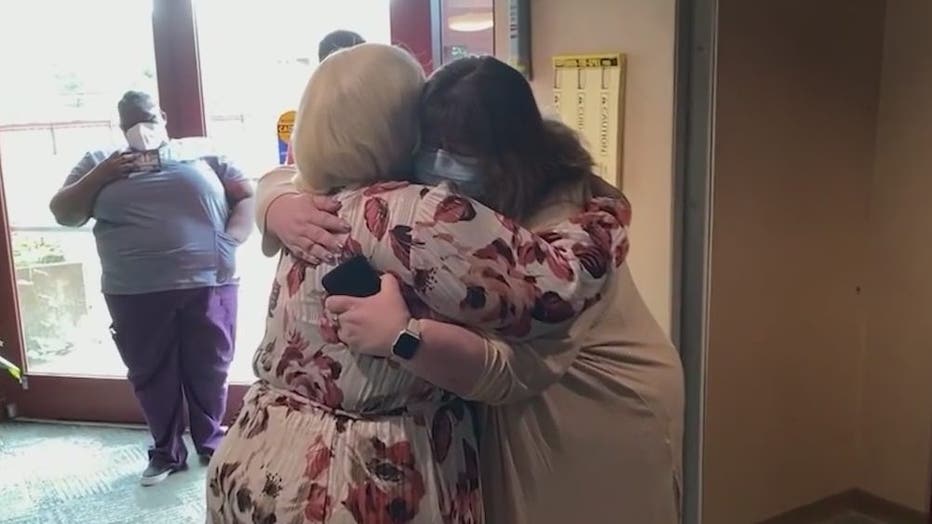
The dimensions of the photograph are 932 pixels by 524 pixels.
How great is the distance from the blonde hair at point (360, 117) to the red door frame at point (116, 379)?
1.81 metres

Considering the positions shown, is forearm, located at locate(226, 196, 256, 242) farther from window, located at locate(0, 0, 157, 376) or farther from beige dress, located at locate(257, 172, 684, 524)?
beige dress, located at locate(257, 172, 684, 524)

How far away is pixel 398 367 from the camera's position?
116cm

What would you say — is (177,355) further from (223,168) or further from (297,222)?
(297,222)

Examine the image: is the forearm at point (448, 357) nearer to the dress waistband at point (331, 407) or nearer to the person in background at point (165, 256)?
the dress waistband at point (331, 407)

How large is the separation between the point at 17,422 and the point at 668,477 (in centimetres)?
330

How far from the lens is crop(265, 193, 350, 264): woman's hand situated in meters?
1.18

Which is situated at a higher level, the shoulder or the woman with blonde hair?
the shoulder

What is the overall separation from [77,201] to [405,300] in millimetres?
2363

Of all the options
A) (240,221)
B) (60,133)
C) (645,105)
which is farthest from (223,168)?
(645,105)

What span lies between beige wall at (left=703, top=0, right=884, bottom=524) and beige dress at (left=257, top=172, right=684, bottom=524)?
3.30 feet

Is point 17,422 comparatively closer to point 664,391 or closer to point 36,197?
point 36,197

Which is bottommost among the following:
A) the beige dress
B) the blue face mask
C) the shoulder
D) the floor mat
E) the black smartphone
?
the floor mat

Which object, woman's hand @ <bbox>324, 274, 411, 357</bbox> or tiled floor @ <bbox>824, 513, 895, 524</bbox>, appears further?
tiled floor @ <bbox>824, 513, 895, 524</bbox>

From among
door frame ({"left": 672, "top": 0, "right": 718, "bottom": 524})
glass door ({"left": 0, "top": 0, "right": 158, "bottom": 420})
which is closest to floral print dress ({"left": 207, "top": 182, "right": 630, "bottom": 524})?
door frame ({"left": 672, "top": 0, "right": 718, "bottom": 524})
